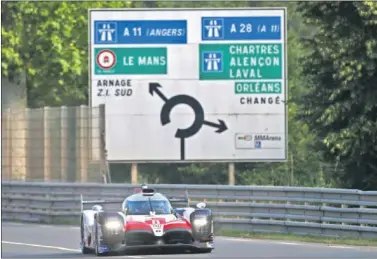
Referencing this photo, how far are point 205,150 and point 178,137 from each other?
82 cm

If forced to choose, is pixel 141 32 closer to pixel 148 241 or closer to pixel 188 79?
pixel 188 79

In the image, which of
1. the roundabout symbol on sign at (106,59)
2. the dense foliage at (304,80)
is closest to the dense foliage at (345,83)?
the dense foliage at (304,80)

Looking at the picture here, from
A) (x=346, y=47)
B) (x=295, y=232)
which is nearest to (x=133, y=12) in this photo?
(x=346, y=47)

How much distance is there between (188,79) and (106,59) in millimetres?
2257

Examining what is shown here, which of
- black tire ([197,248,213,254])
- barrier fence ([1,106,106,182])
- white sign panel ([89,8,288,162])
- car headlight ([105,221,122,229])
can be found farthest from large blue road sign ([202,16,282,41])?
car headlight ([105,221,122,229])

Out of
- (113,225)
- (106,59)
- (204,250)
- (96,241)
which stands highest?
(106,59)

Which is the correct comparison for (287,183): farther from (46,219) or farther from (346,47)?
(346,47)

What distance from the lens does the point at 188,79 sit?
32969 mm

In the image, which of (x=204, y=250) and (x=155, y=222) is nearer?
(x=155, y=222)

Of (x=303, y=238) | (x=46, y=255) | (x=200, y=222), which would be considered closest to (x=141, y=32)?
(x=303, y=238)

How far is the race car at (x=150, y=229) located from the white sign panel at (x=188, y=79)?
12.5 meters

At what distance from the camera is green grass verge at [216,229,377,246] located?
22.5m

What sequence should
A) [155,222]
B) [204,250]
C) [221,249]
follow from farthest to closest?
[221,249] < [204,250] < [155,222]

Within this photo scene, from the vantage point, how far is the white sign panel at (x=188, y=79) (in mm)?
32812
